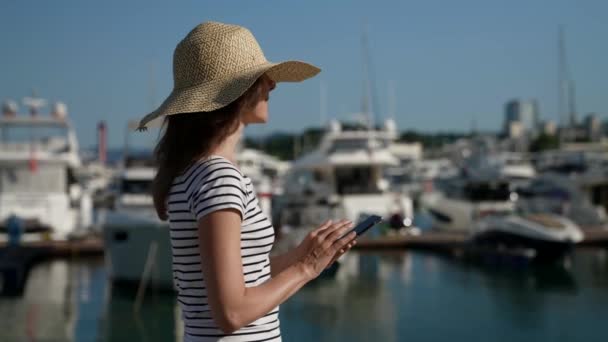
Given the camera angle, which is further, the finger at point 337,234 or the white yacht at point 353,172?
the white yacht at point 353,172

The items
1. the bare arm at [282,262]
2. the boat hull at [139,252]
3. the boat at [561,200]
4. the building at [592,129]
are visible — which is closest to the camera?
the bare arm at [282,262]

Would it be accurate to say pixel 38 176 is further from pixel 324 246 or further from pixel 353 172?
pixel 324 246

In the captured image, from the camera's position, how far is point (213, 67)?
5.51 ft

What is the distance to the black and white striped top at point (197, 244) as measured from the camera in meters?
1.49

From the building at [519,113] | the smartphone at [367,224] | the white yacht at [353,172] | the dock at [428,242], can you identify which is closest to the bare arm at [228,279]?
the smartphone at [367,224]

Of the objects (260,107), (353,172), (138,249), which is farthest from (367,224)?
(353,172)

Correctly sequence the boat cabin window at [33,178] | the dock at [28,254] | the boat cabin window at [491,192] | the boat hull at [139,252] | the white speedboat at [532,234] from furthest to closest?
the boat cabin window at [491,192] → the boat cabin window at [33,178] → the white speedboat at [532,234] → the dock at [28,254] → the boat hull at [139,252]

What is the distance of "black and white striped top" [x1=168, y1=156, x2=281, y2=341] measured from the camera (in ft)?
4.88

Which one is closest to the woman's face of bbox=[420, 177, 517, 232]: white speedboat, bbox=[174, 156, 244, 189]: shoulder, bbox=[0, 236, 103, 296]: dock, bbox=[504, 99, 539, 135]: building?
bbox=[174, 156, 244, 189]: shoulder

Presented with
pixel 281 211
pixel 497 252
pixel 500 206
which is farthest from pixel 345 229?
pixel 500 206

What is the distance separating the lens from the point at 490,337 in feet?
33.1

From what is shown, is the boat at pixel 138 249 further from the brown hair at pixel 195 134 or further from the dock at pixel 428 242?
the brown hair at pixel 195 134

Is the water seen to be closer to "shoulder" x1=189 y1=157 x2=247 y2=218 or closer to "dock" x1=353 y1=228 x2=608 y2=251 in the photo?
"dock" x1=353 y1=228 x2=608 y2=251

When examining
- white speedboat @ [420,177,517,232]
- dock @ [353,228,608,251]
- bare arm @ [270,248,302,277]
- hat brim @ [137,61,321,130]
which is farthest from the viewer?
white speedboat @ [420,177,517,232]
